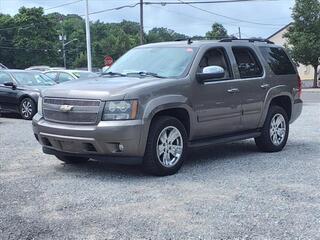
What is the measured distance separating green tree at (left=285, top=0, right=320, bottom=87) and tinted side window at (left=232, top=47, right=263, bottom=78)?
116 feet

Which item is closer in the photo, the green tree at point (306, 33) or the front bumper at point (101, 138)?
the front bumper at point (101, 138)

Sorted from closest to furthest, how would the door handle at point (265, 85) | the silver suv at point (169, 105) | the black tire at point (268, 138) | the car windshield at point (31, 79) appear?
the silver suv at point (169, 105), the door handle at point (265, 85), the black tire at point (268, 138), the car windshield at point (31, 79)

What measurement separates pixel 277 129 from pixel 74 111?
3964mm

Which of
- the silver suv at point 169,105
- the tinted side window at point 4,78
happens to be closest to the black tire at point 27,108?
the tinted side window at point 4,78

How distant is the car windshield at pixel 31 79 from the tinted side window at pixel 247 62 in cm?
858

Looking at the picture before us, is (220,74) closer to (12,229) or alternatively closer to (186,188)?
(186,188)

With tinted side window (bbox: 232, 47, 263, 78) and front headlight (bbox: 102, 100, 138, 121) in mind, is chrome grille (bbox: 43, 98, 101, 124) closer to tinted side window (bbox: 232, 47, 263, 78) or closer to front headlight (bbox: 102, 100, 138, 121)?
front headlight (bbox: 102, 100, 138, 121)

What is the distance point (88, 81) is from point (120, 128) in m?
1.20

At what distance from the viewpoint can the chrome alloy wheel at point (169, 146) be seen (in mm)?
7199

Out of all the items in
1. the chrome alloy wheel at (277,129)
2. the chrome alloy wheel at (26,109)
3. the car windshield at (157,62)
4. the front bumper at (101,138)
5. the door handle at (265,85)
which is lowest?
the chrome alloy wheel at (26,109)

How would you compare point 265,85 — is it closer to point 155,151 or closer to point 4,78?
point 155,151

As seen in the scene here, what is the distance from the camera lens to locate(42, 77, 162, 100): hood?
686cm

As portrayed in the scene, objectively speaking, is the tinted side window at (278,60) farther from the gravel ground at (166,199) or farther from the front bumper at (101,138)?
the front bumper at (101,138)

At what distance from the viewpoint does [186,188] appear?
255 inches
